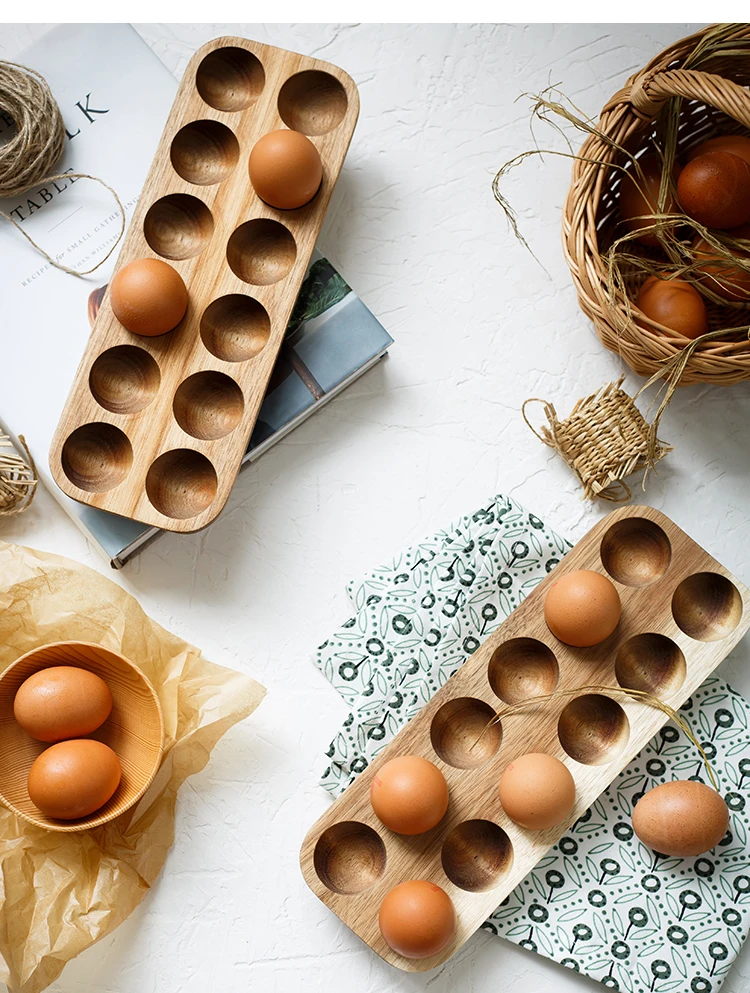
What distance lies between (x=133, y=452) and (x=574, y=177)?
20.0 inches

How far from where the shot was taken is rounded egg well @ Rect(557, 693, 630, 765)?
0.86 meters

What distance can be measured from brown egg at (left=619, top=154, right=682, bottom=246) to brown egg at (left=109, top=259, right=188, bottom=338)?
445 mm

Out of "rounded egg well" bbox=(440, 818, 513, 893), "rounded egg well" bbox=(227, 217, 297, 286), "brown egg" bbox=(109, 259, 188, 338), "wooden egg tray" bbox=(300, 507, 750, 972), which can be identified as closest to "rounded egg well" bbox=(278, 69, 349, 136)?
"rounded egg well" bbox=(227, 217, 297, 286)

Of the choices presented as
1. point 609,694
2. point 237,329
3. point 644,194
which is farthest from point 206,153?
point 609,694

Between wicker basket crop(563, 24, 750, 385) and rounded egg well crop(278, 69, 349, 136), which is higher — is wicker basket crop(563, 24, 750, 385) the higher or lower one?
the lower one

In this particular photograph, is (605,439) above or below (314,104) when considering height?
below

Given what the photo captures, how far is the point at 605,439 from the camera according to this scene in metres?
0.92

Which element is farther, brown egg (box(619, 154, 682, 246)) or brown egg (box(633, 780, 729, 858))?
brown egg (box(619, 154, 682, 246))

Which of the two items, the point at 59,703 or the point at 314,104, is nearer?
the point at 59,703

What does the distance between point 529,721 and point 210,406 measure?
0.44 meters

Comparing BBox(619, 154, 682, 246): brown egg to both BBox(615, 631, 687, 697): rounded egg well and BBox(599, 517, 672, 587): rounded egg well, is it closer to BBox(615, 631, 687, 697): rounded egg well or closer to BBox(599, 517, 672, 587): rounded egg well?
BBox(599, 517, 672, 587): rounded egg well

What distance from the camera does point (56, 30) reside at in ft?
3.09

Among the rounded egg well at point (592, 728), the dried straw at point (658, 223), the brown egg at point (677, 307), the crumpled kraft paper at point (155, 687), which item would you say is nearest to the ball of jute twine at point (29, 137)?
the crumpled kraft paper at point (155, 687)

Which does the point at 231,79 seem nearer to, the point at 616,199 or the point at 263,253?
the point at 263,253
